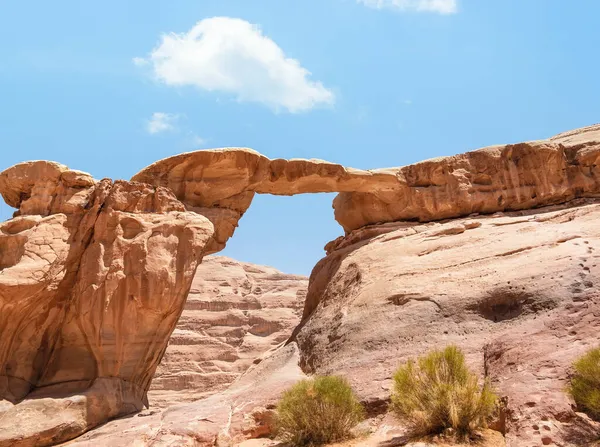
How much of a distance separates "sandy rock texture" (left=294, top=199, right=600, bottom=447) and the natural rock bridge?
1.41m

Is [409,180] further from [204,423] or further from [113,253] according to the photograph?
[204,423]

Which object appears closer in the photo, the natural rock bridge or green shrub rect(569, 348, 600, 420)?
green shrub rect(569, 348, 600, 420)

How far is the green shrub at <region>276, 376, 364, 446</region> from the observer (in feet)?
30.5

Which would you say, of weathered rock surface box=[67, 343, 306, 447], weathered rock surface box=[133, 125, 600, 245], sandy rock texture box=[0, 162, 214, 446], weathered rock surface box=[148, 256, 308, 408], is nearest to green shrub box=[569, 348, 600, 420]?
weathered rock surface box=[67, 343, 306, 447]

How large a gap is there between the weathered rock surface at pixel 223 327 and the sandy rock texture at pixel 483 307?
20751mm

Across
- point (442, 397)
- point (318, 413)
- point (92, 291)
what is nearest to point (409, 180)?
point (92, 291)

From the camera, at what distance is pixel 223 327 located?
40219 mm

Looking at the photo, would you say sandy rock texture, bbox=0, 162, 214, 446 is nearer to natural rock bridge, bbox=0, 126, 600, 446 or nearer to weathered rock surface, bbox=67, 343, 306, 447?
natural rock bridge, bbox=0, 126, 600, 446

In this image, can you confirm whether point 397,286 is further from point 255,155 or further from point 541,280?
point 255,155

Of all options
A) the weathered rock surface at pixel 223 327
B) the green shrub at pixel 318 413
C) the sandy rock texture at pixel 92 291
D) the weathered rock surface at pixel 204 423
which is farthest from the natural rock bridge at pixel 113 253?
the weathered rock surface at pixel 223 327

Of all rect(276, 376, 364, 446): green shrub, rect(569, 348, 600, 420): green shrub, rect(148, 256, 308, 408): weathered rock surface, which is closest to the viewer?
rect(569, 348, 600, 420): green shrub

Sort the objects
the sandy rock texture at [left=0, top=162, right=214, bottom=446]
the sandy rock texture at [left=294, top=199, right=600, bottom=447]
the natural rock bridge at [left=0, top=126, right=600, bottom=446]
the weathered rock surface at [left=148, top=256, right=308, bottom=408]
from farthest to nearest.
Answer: the weathered rock surface at [left=148, top=256, right=308, bottom=408] < the sandy rock texture at [left=0, top=162, right=214, bottom=446] < the natural rock bridge at [left=0, top=126, right=600, bottom=446] < the sandy rock texture at [left=294, top=199, right=600, bottom=447]

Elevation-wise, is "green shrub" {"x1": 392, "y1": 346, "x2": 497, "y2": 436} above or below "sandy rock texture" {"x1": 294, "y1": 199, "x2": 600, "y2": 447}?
below

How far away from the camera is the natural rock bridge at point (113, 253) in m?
12.8
